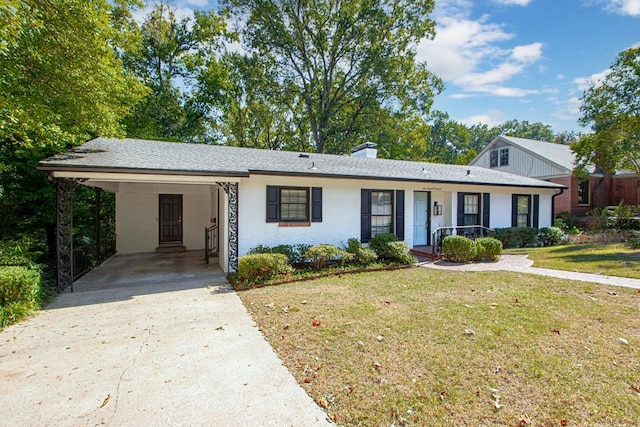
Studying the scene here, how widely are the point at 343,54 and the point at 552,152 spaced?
1676 cm

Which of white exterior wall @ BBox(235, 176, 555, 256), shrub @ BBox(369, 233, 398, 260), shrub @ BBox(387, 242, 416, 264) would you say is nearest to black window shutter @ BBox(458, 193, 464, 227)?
white exterior wall @ BBox(235, 176, 555, 256)

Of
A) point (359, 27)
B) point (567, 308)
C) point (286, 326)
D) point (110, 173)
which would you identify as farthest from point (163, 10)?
point (567, 308)

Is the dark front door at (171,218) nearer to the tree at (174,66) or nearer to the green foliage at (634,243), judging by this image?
the tree at (174,66)

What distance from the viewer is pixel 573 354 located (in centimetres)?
353

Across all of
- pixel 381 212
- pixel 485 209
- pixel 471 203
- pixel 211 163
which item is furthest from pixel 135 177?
pixel 485 209

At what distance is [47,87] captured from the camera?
6.92 metres

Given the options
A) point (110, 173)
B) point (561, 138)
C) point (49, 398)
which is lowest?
point (49, 398)

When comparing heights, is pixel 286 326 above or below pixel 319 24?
below

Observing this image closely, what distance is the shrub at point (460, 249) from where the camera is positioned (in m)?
9.37

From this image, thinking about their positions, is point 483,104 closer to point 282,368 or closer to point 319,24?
point 319,24

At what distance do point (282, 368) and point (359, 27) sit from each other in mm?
23778

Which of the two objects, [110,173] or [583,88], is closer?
[110,173]

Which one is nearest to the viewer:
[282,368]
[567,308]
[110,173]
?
[282,368]

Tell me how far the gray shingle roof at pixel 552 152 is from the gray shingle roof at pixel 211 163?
10006mm
